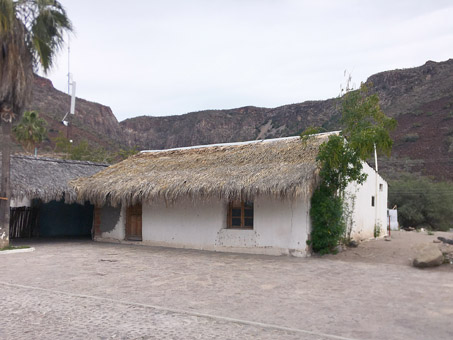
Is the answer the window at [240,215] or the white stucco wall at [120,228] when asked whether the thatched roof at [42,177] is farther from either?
the window at [240,215]

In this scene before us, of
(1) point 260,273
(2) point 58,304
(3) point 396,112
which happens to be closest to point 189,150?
(1) point 260,273

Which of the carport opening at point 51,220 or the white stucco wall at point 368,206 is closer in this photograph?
the white stucco wall at point 368,206

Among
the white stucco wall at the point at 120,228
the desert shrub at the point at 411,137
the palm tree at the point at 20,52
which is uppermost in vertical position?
the desert shrub at the point at 411,137

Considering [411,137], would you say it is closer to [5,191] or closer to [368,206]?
[368,206]

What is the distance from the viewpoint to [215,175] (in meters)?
12.8

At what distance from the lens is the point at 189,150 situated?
16.7 meters

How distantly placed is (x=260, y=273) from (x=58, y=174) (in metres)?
9.90

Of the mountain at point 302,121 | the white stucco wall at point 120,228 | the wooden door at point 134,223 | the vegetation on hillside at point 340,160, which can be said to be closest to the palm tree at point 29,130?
the mountain at point 302,121

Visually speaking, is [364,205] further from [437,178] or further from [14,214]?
[437,178]

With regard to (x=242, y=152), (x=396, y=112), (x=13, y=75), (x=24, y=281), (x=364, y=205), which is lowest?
(x=24, y=281)

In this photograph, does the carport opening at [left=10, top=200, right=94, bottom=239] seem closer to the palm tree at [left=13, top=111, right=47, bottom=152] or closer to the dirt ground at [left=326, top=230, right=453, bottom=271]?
the dirt ground at [left=326, top=230, right=453, bottom=271]

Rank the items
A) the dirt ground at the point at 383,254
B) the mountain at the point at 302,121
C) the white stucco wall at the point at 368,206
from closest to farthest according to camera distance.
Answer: the dirt ground at the point at 383,254, the white stucco wall at the point at 368,206, the mountain at the point at 302,121

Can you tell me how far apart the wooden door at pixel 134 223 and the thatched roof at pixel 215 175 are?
2.31 feet

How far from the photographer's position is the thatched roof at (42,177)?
541 inches
